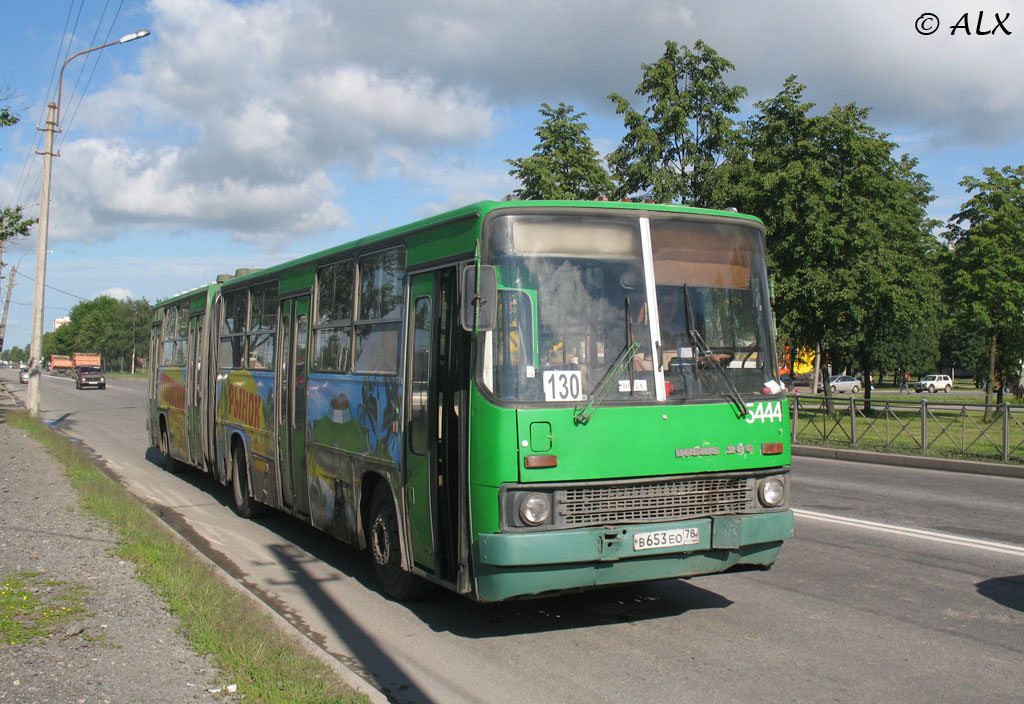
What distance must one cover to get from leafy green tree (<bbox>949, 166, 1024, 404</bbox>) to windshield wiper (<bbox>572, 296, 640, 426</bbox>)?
2437cm

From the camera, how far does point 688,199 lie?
1087 inches

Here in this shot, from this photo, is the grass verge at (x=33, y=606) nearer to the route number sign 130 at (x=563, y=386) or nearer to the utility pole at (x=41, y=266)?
the route number sign 130 at (x=563, y=386)

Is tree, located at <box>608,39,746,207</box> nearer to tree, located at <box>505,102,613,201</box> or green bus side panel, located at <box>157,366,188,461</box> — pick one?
tree, located at <box>505,102,613,201</box>

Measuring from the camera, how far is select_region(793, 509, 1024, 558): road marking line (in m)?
8.64

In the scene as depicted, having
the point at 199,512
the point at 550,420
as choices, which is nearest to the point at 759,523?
the point at 550,420

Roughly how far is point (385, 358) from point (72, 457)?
1132cm

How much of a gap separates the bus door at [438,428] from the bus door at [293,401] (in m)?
2.69

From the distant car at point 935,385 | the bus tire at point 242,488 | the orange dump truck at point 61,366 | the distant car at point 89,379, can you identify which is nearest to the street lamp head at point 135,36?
the bus tire at point 242,488

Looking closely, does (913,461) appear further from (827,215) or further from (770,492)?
(770,492)

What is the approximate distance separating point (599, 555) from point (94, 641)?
120 inches

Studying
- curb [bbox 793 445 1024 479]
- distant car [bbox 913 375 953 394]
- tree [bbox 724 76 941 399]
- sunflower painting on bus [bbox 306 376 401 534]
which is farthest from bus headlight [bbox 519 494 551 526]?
distant car [bbox 913 375 953 394]

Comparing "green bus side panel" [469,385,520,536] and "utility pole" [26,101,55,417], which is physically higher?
"utility pole" [26,101,55,417]

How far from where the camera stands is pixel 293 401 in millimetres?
9352

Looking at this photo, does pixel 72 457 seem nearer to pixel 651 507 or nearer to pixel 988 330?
pixel 651 507
